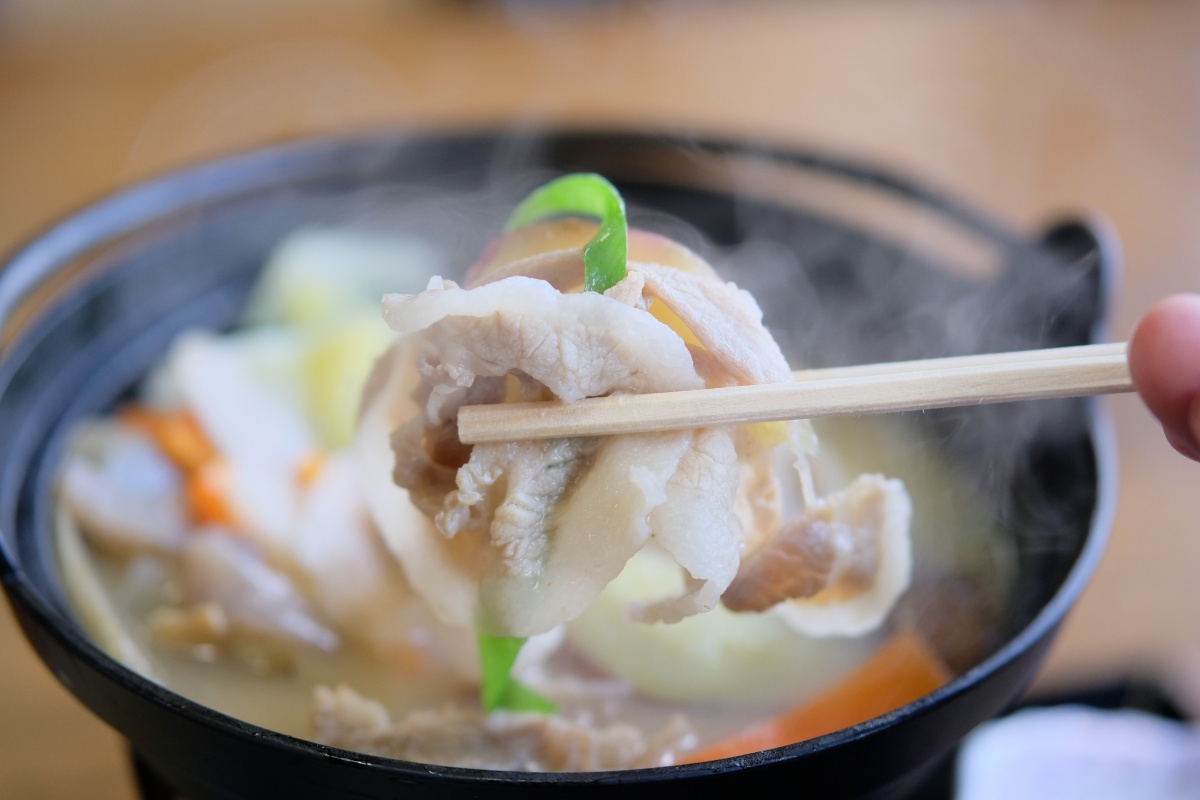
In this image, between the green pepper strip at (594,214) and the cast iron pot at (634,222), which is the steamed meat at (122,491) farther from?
the green pepper strip at (594,214)

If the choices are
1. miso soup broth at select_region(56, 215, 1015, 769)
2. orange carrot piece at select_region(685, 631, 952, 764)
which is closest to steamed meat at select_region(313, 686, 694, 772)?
miso soup broth at select_region(56, 215, 1015, 769)

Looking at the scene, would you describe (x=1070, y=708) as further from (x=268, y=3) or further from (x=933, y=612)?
(x=268, y=3)

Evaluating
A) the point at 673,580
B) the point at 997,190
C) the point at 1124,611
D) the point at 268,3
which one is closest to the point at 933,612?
the point at 673,580

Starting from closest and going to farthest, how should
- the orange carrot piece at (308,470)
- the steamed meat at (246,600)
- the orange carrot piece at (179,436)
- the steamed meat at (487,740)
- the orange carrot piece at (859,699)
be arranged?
the steamed meat at (487,740)
the orange carrot piece at (859,699)
the steamed meat at (246,600)
the orange carrot piece at (308,470)
the orange carrot piece at (179,436)

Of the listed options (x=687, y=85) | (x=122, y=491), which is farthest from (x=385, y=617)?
(x=687, y=85)

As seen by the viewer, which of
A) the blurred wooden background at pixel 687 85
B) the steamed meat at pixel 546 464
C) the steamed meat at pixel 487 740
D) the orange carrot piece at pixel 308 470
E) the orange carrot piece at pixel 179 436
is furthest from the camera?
the blurred wooden background at pixel 687 85

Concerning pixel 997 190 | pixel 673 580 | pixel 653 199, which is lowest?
pixel 997 190

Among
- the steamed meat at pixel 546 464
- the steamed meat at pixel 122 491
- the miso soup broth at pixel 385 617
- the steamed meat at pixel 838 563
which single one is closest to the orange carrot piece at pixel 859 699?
the miso soup broth at pixel 385 617

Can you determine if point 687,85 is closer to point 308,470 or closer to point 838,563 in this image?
point 308,470
